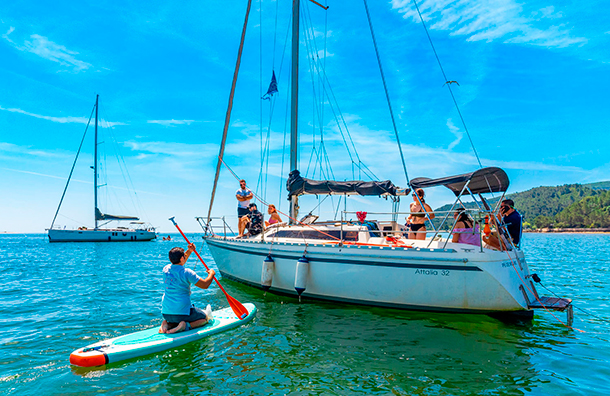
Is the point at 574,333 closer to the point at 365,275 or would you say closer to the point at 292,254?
the point at 365,275

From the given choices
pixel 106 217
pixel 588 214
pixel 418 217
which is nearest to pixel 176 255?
pixel 418 217

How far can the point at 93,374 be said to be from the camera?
5.00 m

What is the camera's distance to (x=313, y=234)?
1029 centimetres

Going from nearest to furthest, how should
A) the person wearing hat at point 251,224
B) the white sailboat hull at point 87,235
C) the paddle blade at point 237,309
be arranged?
the paddle blade at point 237,309
the person wearing hat at point 251,224
the white sailboat hull at point 87,235

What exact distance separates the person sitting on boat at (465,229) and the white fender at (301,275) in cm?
373

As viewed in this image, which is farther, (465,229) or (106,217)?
(106,217)

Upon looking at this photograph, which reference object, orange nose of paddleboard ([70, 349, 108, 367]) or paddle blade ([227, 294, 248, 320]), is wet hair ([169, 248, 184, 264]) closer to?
orange nose of paddleboard ([70, 349, 108, 367])

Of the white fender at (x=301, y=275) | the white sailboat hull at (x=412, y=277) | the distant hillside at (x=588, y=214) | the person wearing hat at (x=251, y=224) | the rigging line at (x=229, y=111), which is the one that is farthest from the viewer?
the distant hillside at (x=588, y=214)

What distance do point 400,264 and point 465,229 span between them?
169cm

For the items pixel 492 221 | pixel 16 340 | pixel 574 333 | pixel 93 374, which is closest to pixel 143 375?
pixel 93 374

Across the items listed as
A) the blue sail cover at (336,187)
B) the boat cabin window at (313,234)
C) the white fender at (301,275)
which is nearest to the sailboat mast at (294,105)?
the blue sail cover at (336,187)

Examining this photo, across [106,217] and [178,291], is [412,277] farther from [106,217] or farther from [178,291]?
[106,217]

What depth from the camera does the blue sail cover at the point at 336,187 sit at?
1054 cm

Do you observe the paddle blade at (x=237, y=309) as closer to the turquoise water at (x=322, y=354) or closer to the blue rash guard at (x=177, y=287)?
the turquoise water at (x=322, y=354)
